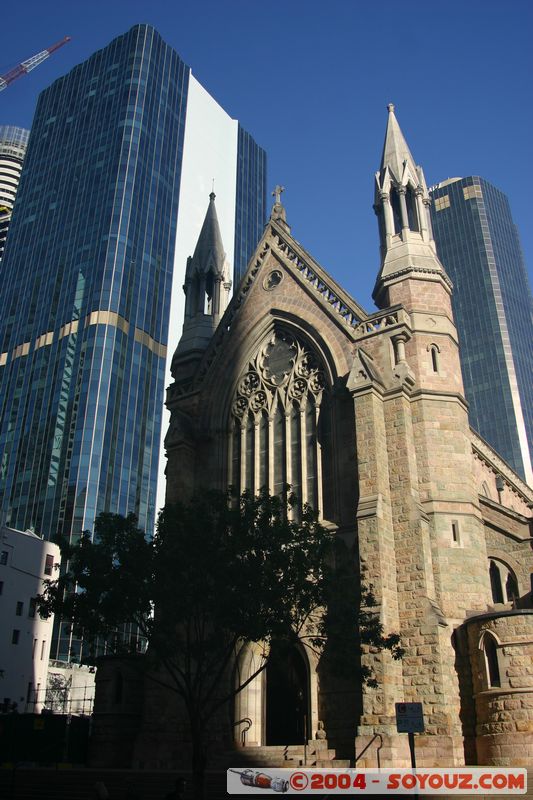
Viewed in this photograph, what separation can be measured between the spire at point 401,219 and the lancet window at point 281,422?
4.37m

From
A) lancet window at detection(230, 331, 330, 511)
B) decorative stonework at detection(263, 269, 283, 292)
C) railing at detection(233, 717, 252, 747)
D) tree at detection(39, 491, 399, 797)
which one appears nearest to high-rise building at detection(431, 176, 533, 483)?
decorative stonework at detection(263, 269, 283, 292)

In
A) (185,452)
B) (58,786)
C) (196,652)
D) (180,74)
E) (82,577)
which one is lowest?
(58,786)

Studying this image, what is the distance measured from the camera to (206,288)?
38.1 meters

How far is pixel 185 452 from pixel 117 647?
41.6 feet

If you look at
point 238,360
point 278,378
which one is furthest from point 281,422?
point 238,360

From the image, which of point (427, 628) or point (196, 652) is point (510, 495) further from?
point (196, 652)

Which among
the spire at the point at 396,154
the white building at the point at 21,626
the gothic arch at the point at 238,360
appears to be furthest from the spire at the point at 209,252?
the white building at the point at 21,626

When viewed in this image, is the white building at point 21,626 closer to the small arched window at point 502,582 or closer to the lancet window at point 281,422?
the lancet window at point 281,422

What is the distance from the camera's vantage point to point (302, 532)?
19609mm

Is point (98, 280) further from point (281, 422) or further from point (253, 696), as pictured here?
point (253, 696)

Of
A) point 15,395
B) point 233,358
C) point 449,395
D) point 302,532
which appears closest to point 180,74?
point 15,395

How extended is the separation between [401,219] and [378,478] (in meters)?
12.5

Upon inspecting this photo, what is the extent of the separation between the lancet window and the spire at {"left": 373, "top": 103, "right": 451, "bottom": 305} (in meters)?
4.37

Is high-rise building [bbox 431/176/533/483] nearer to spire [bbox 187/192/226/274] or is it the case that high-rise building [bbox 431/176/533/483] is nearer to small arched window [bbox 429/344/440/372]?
spire [bbox 187/192/226/274]
